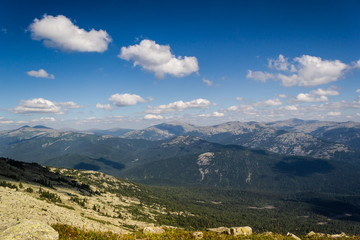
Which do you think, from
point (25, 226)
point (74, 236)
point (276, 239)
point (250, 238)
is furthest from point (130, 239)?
point (276, 239)

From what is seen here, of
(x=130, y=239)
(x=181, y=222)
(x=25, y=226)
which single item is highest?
(x=25, y=226)

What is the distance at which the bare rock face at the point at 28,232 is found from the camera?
1526cm

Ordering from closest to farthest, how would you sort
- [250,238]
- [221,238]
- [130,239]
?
[130,239] < [221,238] < [250,238]

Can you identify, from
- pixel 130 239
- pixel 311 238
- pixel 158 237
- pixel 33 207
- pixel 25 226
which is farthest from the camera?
pixel 33 207

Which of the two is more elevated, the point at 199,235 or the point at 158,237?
the point at 158,237

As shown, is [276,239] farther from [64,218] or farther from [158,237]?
[64,218]

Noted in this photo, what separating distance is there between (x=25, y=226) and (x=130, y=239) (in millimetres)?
10274

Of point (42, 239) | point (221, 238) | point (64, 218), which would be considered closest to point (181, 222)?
point (64, 218)

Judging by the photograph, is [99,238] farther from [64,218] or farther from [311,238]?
[311,238]

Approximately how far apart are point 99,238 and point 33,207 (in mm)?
28806

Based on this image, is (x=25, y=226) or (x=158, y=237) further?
(x=158, y=237)

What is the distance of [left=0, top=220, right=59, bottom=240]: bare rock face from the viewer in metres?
15.3

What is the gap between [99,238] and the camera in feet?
67.1

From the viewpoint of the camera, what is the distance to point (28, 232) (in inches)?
616
